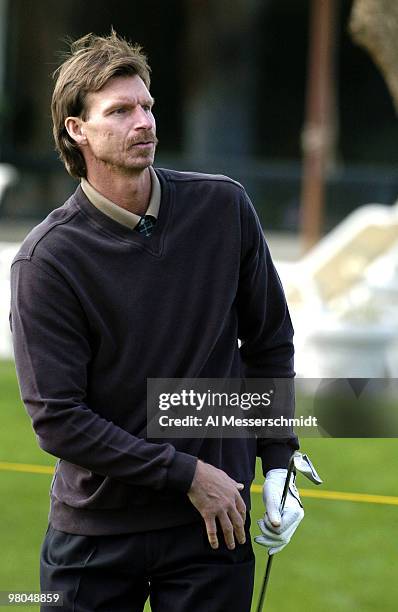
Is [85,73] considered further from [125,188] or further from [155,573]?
[155,573]

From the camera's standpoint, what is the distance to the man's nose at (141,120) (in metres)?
2.64

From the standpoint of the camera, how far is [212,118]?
19.0 m

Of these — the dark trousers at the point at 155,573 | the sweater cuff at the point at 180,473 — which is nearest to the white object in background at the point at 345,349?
the dark trousers at the point at 155,573

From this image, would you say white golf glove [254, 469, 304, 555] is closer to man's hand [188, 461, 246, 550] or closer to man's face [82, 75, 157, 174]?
man's hand [188, 461, 246, 550]

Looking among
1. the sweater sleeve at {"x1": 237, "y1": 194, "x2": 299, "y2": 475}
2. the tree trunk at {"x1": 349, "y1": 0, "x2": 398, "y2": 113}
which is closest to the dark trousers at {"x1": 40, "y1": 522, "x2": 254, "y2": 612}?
the sweater sleeve at {"x1": 237, "y1": 194, "x2": 299, "y2": 475}

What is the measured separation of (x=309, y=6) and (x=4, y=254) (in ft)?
30.0

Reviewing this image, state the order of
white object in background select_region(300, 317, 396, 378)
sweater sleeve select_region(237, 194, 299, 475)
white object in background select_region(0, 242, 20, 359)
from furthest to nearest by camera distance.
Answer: white object in background select_region(0, 242, 20, 359) < white object in background select_region(300, 317, 396, 378) < sweater sleeve select_region(237, 194, 299, 475)

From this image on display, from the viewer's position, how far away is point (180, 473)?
8.37 feet

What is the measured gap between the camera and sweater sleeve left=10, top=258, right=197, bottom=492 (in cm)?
255

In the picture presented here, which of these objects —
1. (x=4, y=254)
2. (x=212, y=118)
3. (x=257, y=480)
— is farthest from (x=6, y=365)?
(x=212, y=118)

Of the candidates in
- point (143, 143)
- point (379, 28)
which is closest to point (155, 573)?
point (143, 143)

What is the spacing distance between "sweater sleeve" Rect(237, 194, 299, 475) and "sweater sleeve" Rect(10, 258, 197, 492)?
14.7 inches

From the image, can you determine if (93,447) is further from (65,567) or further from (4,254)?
(4,254)

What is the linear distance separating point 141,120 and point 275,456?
824 mm
